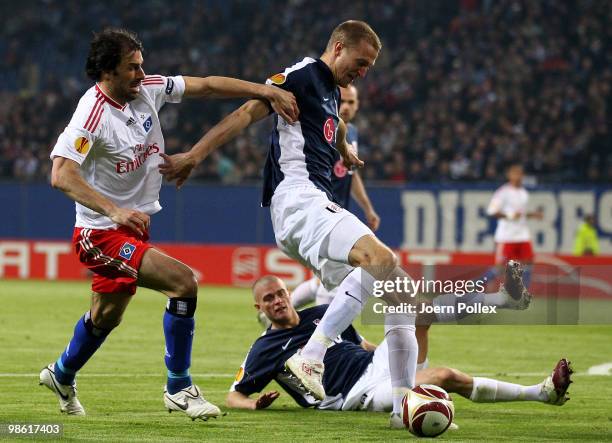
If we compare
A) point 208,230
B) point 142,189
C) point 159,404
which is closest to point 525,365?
point 159,404

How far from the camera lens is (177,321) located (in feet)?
22.2

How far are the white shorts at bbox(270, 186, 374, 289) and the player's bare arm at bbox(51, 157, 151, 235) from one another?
2.78ft

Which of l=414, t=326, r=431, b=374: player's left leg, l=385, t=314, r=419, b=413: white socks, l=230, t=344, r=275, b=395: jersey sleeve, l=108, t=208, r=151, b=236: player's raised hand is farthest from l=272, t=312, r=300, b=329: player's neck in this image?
l=108, t=208, r=151, b=236: player's raised hand

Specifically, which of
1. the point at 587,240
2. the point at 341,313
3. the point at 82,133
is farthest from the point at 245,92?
the point at 587,240

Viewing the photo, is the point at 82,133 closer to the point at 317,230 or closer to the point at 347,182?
the point at 317,230

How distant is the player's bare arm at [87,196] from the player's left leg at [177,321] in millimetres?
236

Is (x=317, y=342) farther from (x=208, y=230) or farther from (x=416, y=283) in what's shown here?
(x=208, y=230)

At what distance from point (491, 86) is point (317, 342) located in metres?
18.3

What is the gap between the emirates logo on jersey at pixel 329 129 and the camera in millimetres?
7156

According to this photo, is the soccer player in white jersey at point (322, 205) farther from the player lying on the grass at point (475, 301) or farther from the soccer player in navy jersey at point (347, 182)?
the soccer player in navy jersey at point (347, 182)

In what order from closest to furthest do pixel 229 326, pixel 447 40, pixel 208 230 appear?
pixel 229 326, pixel 208 230, pixel 447 40

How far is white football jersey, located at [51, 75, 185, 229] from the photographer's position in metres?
6.72

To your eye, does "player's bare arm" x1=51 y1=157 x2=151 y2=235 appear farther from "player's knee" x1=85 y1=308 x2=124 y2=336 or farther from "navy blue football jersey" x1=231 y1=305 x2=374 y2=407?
"navy blue football jersey" x1=231 y1=305 x2=374 y2=407

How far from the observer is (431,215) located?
2112 cm
